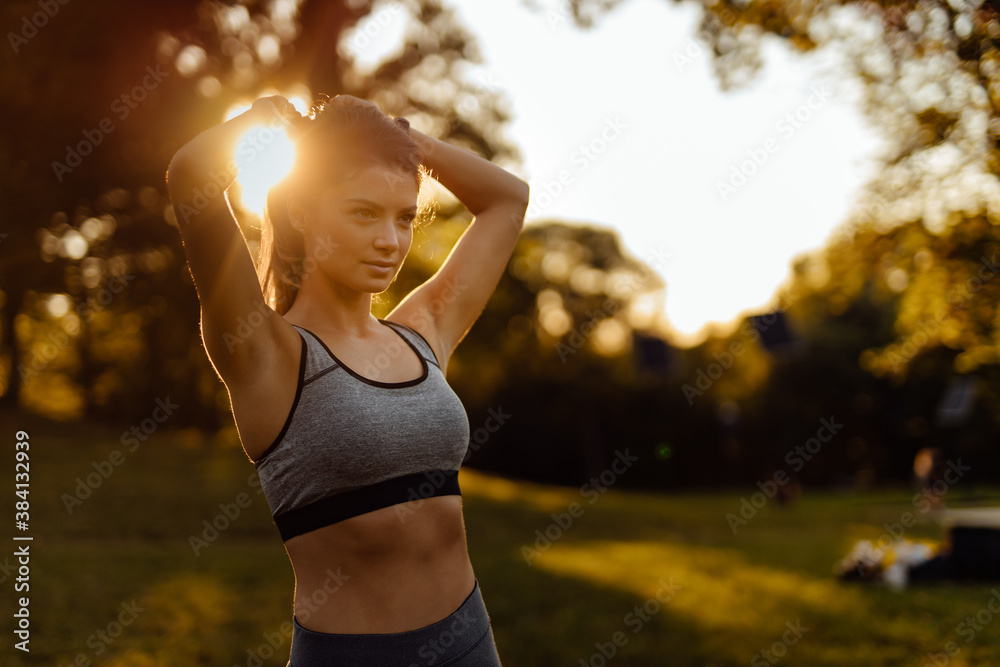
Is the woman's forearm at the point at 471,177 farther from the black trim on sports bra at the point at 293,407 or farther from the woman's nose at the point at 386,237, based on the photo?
the black trim on sports bra at the point at 293,407

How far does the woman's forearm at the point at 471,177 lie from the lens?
2389mm

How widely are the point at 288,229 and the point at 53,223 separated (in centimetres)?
1409

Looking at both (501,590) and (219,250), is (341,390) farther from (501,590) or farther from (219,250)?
(501,590)

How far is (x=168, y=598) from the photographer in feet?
27.8

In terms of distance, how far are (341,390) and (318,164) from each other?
578 millimetres

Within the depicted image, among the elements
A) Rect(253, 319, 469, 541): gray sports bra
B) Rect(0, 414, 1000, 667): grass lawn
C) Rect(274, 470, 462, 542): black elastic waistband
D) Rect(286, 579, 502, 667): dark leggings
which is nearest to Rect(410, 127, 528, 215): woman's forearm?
Rect(253, 319, 469, 541): gray sports bra

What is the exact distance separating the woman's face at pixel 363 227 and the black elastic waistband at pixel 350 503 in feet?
1.63

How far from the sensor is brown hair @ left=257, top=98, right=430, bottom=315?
1.88 metres

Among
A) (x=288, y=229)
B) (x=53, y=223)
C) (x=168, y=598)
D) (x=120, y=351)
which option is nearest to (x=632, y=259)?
(x=120, y=351)

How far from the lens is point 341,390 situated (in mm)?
1759

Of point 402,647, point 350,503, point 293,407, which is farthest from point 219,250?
point 402,647

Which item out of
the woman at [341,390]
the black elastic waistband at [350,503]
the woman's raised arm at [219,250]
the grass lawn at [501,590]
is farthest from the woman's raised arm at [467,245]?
the grass lawn at [501,590]

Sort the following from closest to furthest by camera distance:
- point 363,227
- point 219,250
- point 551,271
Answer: point 219,250, point 363,227, point 551,271

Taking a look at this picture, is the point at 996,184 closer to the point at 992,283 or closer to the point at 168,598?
the point at 992,283
